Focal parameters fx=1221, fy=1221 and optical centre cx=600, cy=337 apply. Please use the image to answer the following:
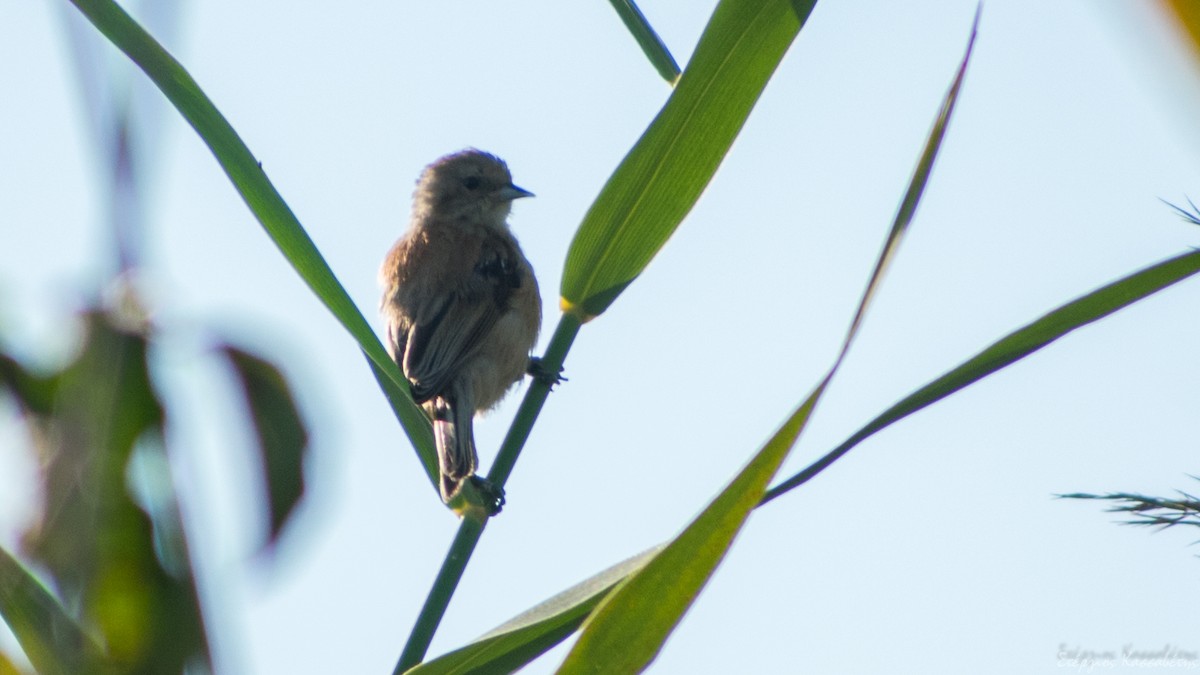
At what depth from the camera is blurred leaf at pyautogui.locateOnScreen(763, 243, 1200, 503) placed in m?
2.10

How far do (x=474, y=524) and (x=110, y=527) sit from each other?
1760 mm

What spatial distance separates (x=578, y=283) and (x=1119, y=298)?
1.21 metres

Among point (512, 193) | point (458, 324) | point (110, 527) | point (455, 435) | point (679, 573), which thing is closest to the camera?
point (110, 527)

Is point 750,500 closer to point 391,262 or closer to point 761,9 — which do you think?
point 761,9

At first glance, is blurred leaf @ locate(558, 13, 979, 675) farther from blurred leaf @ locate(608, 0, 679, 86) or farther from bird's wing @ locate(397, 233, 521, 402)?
bird's wing @ locate(397, 233, 521, 402)

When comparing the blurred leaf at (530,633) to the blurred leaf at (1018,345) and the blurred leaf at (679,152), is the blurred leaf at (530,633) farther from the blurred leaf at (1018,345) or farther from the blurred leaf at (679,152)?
the blurred leaf at (679,152)

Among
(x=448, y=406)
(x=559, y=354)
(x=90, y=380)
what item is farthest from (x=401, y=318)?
(x=90, y=380)

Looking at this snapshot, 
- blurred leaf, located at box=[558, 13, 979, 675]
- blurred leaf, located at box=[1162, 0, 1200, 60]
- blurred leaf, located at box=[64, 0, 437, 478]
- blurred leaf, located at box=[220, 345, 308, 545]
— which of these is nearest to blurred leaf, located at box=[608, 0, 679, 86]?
blurred leaf, located at box=[64, 0, 437, 478]

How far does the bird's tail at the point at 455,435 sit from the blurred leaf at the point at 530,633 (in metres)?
1.63

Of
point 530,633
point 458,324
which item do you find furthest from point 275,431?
point 458,324

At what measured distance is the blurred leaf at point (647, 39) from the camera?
111 inches

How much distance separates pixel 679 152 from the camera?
264cm

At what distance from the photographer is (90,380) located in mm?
810

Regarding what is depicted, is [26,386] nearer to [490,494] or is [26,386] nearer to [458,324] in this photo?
[490,494]
